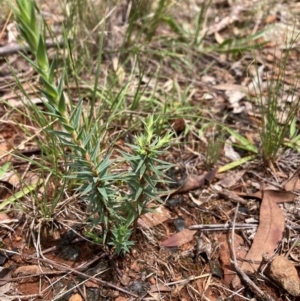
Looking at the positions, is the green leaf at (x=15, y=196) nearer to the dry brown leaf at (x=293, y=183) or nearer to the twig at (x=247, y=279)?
the twig at (x=247, y=279)

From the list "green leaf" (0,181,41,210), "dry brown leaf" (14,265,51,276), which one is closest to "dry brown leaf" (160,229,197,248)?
"dry brown leaf" (14,265,51,276)

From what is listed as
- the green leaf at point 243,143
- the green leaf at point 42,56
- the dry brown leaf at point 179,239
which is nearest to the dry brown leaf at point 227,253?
the dry brown leaf at point 179,239

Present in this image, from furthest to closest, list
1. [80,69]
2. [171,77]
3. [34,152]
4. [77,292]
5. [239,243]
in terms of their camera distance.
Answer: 1. [171,77]
2. [80,69]
3. [34,152]
4. [239,243]
5. [77,292]

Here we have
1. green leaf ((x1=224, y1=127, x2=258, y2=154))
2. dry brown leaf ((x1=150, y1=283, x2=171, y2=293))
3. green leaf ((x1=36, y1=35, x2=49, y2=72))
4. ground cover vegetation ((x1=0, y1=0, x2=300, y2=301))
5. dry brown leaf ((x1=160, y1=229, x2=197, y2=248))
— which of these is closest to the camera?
green leaf ((x1=36, y1=35, x2=49, y2=72))

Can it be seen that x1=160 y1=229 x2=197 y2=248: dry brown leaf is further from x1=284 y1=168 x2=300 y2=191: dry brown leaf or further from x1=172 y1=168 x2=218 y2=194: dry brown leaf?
x1=284 y1=168 x2=300 y2=191: dry brown leaf

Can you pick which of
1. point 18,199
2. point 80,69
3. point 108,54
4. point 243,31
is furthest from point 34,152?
point 243,31

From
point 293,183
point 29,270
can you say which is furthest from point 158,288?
point 293,183

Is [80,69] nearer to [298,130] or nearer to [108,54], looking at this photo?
[108,54]

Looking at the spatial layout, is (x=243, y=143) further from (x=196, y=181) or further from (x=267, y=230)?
(x=267, y=230)
